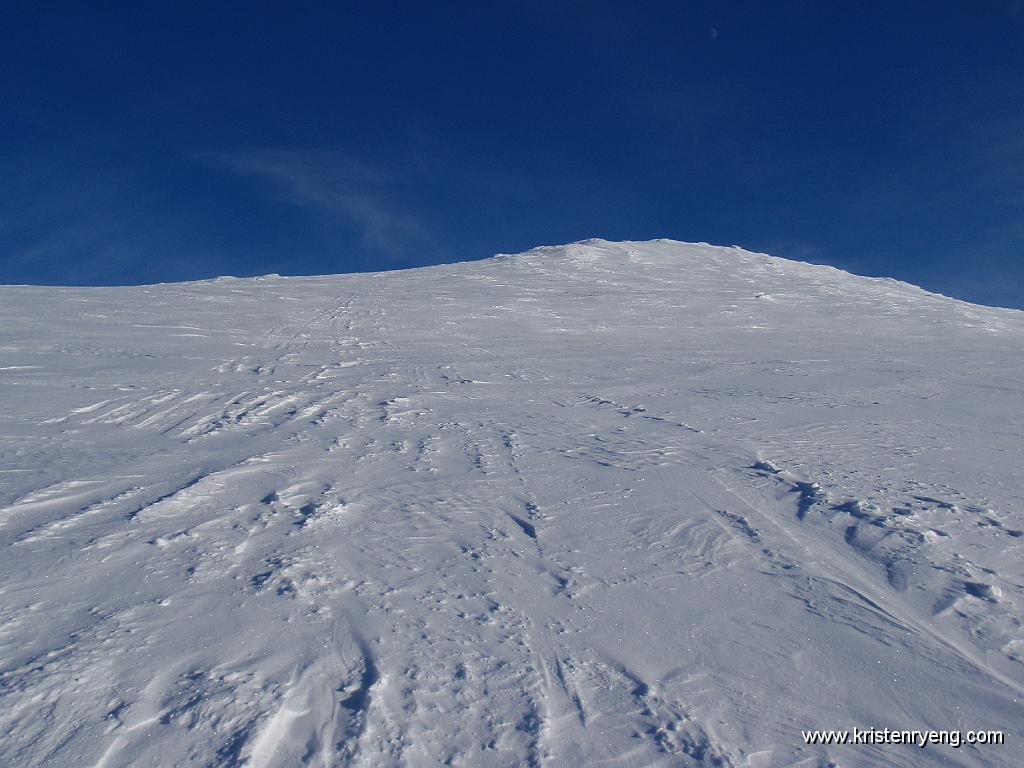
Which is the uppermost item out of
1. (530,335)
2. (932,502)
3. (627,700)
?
(530,335)

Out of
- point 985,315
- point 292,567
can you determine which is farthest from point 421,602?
point 985,315

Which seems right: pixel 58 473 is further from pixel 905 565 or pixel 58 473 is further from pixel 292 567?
pixel 905 565

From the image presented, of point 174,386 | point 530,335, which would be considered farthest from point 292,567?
point 530,335

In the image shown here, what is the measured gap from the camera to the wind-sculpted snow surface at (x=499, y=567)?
288 centimetres

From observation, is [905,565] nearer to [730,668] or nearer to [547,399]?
[730,668]

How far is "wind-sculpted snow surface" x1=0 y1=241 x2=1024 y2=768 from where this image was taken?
2883mm

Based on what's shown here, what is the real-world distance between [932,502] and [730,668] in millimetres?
2883

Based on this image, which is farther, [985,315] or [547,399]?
[985,315]

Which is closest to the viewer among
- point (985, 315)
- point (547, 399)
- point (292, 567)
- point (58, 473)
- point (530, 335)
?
point (292, 567)

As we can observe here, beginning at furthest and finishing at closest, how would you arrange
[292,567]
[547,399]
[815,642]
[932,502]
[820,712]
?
1. [547,399]
2. [932,502]
3. [292,567]
4. [815,642]
5. [820,712]

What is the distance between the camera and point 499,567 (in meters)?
4.20

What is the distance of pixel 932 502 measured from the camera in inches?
205

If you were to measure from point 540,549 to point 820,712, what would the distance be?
1878 millimetres

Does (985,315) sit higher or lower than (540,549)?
higher
